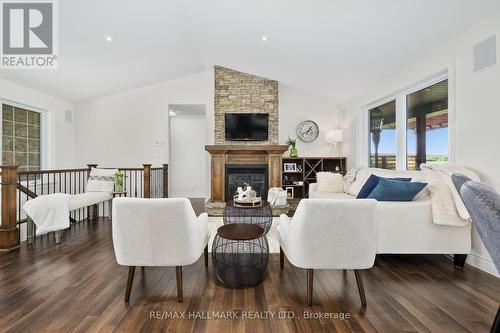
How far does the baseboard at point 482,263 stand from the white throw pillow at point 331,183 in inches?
→ 79.7

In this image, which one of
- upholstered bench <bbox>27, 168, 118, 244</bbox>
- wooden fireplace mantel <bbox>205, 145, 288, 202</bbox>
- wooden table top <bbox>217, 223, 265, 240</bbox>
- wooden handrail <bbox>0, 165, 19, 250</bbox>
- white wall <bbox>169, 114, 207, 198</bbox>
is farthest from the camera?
white wall <bbox>169, 114, 207, 198</bbox>

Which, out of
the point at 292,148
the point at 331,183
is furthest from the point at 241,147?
the point at 331,183

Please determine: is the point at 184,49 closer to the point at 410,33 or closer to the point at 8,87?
the point at 8,87

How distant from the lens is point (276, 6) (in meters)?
3.07

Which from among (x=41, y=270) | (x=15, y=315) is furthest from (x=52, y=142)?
(x=15, y=315)

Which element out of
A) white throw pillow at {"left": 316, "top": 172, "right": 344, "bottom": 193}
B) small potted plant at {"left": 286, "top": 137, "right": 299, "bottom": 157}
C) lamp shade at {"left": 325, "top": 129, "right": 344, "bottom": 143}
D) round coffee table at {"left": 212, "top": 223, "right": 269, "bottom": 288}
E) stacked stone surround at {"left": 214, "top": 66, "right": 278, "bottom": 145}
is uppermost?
stacked stone surround at {"left": 214, "top": 66, "right": 278, "bottom": 145}

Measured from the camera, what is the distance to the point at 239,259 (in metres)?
2.74

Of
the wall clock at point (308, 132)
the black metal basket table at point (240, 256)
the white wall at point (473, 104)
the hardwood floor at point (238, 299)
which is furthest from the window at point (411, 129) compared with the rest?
the black metal basket table at point (240, 256)

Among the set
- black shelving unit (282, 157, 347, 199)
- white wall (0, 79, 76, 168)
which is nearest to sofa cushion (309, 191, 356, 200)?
black shelving unit (282, 157, 347, 199)

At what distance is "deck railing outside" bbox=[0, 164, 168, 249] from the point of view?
3.02 metres

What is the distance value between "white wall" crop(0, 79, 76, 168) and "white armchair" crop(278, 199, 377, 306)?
17.3 ft

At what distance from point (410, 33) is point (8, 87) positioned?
6.11 metres

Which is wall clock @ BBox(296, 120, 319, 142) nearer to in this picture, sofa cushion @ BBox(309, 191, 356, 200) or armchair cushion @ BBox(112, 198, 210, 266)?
sofa cushion @ BBox(309, 191, 356, 200)

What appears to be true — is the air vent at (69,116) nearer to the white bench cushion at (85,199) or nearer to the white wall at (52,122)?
the white wall at (52,122)
